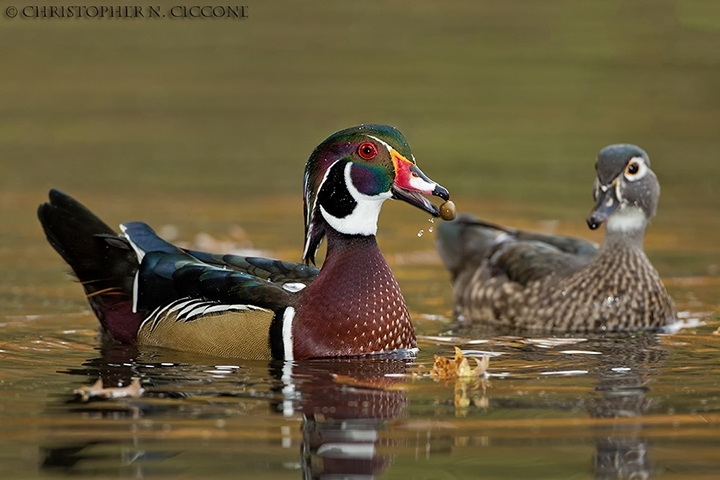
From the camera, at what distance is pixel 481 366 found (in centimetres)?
709

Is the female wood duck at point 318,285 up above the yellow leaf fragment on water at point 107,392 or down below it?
above

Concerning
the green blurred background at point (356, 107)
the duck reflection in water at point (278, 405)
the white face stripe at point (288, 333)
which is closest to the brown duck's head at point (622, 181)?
the green blurred background at point (356, 107)

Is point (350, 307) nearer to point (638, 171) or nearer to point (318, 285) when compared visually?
point (318, 285)

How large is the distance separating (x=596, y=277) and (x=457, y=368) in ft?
8.46

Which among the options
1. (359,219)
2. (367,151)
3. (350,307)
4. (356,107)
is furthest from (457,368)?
(356,107)

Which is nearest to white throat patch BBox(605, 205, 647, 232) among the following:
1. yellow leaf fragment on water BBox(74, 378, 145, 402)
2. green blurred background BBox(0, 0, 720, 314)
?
green blurred background BBox(0, 0, 720, 314)

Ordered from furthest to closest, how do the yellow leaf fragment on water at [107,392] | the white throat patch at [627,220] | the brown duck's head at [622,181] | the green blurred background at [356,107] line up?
the green blurred background at [356,107] → the white throat patch at [627,220] → the brown duck's head at [622,181] → the yellow leaf fragment on water at [107,392]

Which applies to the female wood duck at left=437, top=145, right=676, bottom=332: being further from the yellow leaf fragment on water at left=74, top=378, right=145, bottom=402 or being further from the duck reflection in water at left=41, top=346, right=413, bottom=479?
the yellow leaf fragment on water at left=74, top=378, right=145, bottom=402

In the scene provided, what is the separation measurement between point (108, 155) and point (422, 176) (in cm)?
792

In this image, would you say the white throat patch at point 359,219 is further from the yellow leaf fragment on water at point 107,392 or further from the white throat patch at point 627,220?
the white throat patch at point 627,220

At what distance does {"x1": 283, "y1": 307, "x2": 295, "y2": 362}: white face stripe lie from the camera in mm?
7348

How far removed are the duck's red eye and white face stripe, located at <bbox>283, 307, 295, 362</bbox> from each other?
2.73 feet

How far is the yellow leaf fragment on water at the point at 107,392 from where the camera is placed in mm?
6523

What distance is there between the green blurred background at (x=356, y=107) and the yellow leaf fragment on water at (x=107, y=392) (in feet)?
10.5
